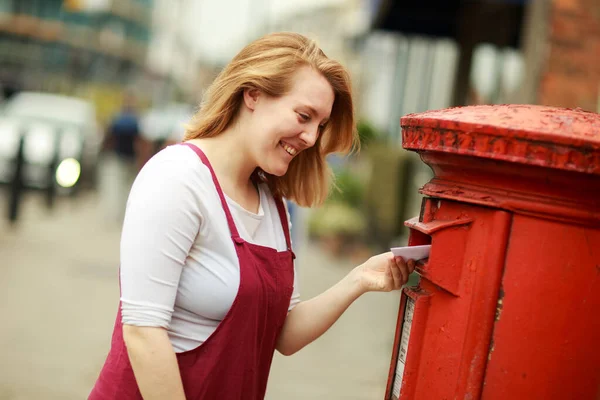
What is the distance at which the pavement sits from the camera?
18.4ft

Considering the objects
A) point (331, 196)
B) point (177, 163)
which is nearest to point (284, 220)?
point (177, 163)

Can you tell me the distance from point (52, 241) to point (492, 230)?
31.9ft

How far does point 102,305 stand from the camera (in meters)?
7.65

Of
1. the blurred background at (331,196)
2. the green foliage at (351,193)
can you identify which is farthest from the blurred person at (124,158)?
the green foliage at (351,193)

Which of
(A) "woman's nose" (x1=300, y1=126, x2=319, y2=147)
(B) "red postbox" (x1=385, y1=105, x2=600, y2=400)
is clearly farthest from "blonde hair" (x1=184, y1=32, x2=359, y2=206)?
(B) "red postbox" (x1=385, y1=105, x2=600, y2=400)

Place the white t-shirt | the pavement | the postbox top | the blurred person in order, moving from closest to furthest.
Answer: the postbox top → the white t-shirt → the pavement → the blurred person

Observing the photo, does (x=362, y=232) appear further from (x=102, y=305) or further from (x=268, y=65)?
(x=268, y=65)

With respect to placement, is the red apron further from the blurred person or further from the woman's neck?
the blurred person

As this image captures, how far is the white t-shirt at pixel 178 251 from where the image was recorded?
2.14 m

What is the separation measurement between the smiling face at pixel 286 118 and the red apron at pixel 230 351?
181 millimetres

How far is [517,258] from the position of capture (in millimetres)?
1937

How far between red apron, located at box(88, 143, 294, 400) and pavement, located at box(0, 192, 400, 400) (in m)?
3.06

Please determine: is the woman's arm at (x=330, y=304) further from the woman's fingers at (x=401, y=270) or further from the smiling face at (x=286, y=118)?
the smiling face at (x=286, y=118)

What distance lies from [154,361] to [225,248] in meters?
0.35
